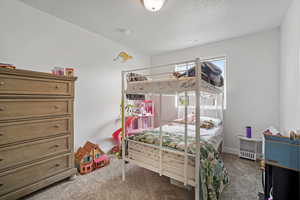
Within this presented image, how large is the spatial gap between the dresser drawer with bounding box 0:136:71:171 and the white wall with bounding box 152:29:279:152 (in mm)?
3266

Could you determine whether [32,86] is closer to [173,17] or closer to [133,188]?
[133,188]

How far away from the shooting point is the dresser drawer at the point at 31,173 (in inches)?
54.7

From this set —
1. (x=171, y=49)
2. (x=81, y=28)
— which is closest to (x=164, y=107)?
(x=171, y=49)

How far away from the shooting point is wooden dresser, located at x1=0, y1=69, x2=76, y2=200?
1.40 meters

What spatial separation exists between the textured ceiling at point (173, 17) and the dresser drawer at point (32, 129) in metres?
1.70

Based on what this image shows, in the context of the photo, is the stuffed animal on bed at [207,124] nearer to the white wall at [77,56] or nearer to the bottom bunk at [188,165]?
the bottom bunk at [188,165]

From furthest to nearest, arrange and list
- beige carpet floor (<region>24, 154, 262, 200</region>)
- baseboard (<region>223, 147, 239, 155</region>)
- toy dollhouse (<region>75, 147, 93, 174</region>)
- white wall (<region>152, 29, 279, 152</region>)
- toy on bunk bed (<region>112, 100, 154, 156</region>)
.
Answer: toy on bunk bed (<region>112, 100, 154, 156</region>)
baseboard (<region>223, 147, 239, 155</region>)
white wall (<region>152, 29, 279, 152</region>)
toy dollhouse (<region>75, 147, 93, 174</region>)
beige carpet floor (<region>24, 154, 262, 200</region>)

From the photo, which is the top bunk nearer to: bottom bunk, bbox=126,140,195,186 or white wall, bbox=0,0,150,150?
bottom bunk, bbox=126,140,195,186

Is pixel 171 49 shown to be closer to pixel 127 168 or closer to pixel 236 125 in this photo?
pixel 236 125

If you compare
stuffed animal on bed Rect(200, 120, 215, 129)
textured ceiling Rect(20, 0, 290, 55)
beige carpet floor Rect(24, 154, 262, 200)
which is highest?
textured ceiling Rect(20, 0, 290, 55)

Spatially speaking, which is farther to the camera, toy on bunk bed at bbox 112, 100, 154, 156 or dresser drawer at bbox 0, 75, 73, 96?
toy on bunk bed at bbox 112, 100, 154, 156

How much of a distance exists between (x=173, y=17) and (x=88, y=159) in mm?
2823

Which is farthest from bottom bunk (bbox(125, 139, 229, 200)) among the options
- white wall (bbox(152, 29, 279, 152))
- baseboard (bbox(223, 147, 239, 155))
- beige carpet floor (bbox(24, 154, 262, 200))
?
white wall (bbox(152, 29, 279, 152))

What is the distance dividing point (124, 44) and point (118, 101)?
1.48 m
